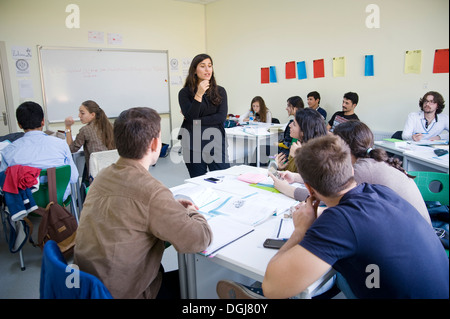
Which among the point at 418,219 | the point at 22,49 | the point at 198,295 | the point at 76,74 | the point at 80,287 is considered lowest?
the point at 198,295

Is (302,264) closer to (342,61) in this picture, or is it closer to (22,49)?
(342,61)

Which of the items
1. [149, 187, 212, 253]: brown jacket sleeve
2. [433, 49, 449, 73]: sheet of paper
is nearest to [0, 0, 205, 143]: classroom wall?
[433, 49, 449, 73]: sheet of paper

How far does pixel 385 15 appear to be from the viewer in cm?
451

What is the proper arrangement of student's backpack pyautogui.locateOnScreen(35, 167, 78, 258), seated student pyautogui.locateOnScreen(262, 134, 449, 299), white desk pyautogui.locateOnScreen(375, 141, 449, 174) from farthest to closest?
1. white desk pyautogui.locateOnScreen(375, 141, 449, 174)
2. student's backpack pyautogui.locateOnScreen(35, 167, 78, 258)
3. seated student pyautogui.locateOnScreen(262, 134, 449, 299)

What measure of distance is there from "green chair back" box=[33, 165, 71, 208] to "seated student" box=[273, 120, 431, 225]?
1678 millimetres

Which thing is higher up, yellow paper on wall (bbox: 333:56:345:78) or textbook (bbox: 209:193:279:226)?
yellow paper on wall (bbox: 333:56:345:78)

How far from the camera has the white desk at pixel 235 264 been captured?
119 centimetres

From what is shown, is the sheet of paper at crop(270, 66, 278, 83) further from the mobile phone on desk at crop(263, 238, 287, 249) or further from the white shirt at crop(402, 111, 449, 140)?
the mobile phone on desk at crop(263, 238, 287, 249)

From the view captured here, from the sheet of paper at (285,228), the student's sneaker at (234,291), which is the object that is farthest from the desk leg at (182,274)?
the sheet of paper at (285,228)

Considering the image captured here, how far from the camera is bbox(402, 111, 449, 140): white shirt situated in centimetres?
384

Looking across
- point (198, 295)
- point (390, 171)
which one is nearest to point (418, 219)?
point (390, 171)

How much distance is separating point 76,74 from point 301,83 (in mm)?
3832

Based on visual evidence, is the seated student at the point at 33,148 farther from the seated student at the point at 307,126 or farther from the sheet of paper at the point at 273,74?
the sheet of paper at the point at 273,74

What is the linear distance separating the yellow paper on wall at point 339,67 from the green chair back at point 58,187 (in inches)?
167
